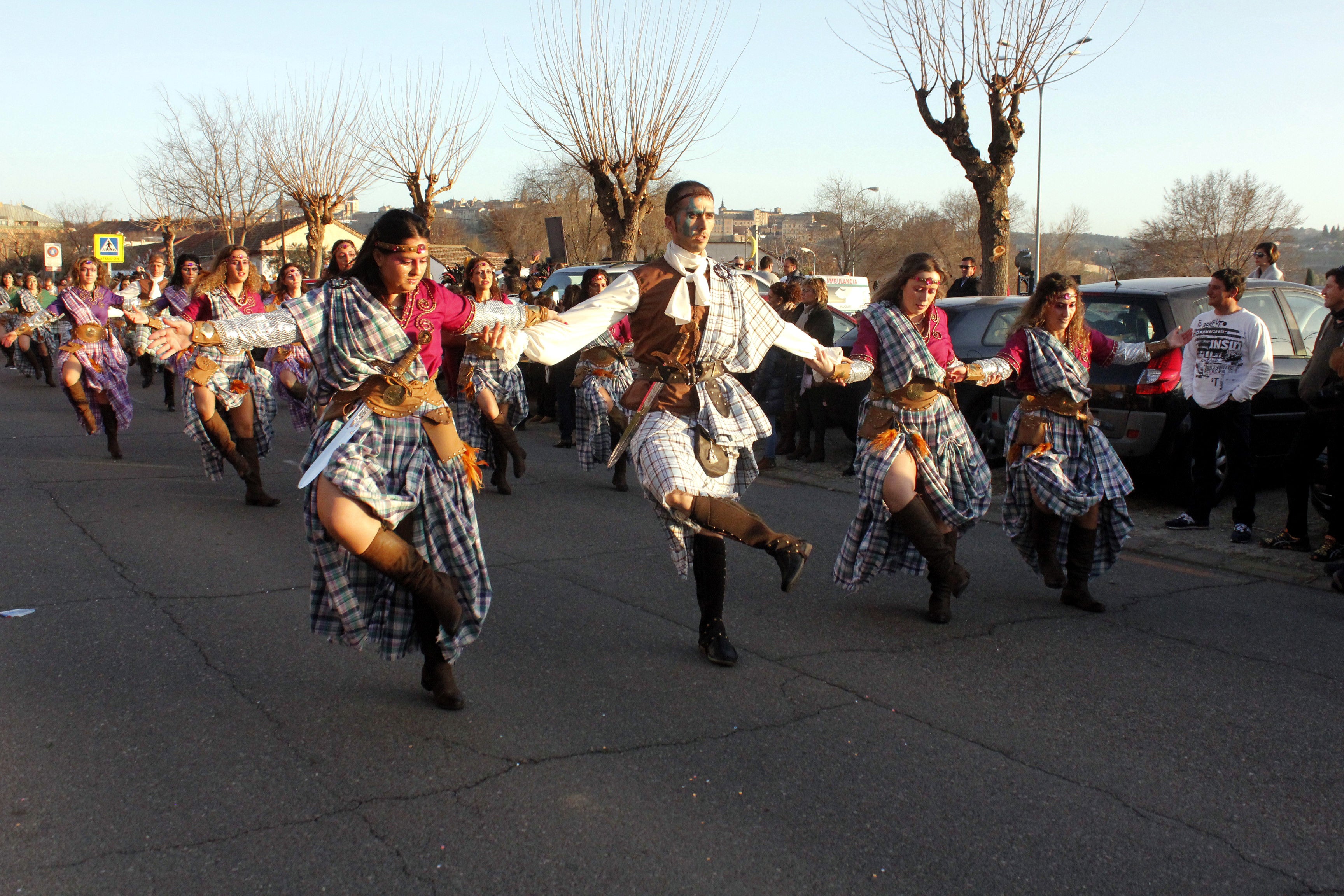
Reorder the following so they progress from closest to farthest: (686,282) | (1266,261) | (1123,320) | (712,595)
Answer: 1. (686,282)
2. (712,595)
3. (1123,320)
4. (1266,261)

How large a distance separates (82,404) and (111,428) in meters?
0.53

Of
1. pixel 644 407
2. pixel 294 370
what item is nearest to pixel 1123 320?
pixel 644 407

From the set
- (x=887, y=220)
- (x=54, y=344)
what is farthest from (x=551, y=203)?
(x=54, y=344)

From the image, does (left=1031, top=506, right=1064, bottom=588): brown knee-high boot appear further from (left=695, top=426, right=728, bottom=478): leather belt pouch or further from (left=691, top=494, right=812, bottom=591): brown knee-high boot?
(left=695, top=426, right=728, bottom=478): leather belt pouch

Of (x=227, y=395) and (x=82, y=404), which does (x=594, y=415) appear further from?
(x=82, y=404)

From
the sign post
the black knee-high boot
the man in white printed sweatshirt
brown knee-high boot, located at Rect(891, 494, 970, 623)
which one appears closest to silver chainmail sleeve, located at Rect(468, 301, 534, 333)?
the black knee-high boot

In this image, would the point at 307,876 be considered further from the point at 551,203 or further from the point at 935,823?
the point at 551,203

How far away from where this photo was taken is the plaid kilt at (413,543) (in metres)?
3.85

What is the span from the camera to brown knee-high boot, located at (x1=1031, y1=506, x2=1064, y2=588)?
5.71 meters

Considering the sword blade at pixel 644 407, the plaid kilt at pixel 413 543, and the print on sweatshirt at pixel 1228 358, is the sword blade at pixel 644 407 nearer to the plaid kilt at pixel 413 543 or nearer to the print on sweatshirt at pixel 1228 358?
the plaid kilt at pixel 413 543

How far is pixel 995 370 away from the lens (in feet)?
17.6

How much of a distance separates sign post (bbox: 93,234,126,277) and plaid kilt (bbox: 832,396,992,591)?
3042cm

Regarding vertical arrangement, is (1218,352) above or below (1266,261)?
below

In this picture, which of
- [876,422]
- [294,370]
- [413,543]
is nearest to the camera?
[413,543]
